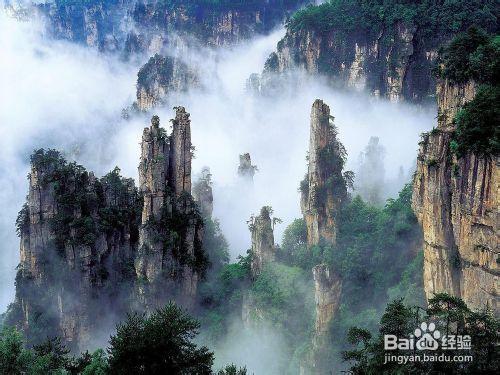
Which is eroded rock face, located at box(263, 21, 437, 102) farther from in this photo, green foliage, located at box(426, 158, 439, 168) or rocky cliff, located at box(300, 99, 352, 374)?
green foliage, located at box(426, 158, 439, 168)

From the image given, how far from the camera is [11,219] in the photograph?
289 feet

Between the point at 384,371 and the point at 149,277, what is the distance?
28.2 m

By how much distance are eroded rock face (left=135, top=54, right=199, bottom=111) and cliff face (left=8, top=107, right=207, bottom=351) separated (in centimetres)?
5886

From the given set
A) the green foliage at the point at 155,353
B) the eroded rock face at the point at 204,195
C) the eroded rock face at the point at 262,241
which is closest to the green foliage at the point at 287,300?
the eroded rock face at the point at 262,241

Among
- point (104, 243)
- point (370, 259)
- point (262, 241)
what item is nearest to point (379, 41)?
point (262, 241)

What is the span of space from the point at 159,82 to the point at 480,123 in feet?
278

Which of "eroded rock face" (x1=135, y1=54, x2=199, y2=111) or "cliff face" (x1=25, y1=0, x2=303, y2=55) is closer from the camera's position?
"eroded rock face" (x1=135, y1=54, x2=199, y2=111)

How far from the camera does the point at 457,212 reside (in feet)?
97.0

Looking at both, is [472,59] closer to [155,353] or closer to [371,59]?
[155,353]

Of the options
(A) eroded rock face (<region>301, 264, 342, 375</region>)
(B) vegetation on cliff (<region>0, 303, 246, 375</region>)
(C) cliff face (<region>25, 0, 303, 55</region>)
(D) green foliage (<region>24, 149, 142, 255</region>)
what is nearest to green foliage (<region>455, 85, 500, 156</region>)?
(A) eroded rock face (<region>301, 264, 342, 375</region>)

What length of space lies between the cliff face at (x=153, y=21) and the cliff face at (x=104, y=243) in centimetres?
6926

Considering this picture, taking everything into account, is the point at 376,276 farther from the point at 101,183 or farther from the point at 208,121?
the point at 208,121

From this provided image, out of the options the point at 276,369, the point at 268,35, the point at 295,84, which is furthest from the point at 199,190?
the point at 268,35

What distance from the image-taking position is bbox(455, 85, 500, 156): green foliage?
89.9 ft
